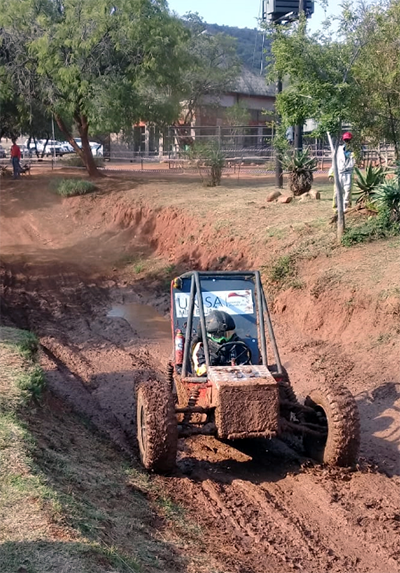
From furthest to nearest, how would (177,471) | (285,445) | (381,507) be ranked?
(285,445) → (177,471) → (381,507)

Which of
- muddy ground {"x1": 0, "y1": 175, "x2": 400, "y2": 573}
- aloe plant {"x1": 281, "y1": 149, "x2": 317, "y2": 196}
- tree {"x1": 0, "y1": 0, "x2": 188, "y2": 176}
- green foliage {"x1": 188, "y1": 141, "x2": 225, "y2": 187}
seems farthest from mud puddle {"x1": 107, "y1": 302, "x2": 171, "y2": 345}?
tree {"x1": 0, "y1": 0, "x2": 188, "y2": 176}

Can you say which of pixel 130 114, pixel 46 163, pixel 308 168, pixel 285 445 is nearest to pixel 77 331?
pixel 285 445

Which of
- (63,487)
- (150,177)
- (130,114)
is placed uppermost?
(130,114)

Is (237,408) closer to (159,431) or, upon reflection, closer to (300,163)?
(159,431)

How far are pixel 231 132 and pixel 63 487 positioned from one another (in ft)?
113

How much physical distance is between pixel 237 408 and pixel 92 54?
21.2 meters

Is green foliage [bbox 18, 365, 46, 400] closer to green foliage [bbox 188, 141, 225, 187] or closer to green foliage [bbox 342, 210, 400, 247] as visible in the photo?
green foliage [bbox 342, 210, 400, 247]

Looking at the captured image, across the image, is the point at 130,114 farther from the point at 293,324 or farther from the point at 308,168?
the point at 293,324

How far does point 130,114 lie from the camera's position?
26656 millimetres

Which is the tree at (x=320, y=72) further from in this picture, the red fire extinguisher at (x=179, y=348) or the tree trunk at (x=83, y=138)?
the tree trunk at (x=83, y=138)

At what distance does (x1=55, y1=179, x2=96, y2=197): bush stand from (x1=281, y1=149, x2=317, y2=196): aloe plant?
9189 millimetres

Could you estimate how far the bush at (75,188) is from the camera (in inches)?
1066

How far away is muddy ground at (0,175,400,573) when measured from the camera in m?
6.46

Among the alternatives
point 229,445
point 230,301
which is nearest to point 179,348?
point 230,301
